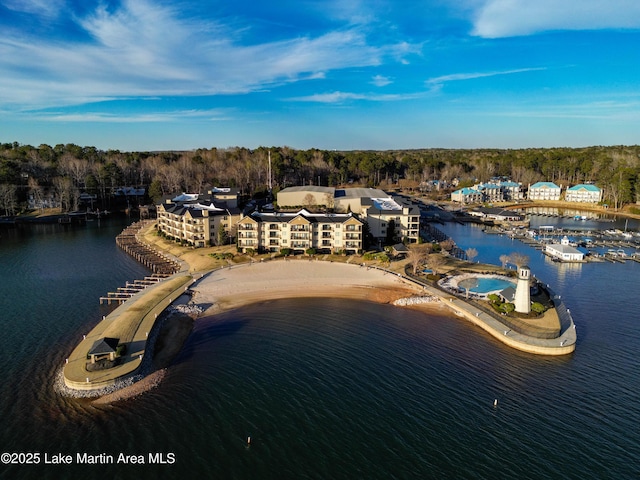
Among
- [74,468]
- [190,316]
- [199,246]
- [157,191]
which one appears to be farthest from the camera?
[157,191]

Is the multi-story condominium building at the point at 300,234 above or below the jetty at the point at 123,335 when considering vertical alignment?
above

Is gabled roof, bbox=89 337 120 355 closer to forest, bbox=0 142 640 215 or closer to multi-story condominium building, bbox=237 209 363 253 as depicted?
multi-story condominium building, bbox=237 209 363 253

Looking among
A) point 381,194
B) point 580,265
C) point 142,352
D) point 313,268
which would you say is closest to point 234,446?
point 142,352

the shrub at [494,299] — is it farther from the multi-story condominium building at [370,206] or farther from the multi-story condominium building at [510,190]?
the multi-story condominium building at [510,190]

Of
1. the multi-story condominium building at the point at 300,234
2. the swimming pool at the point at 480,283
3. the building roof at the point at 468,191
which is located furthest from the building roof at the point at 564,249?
the building roof at the point at 468,191

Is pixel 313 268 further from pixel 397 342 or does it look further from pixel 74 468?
pixel 74 468

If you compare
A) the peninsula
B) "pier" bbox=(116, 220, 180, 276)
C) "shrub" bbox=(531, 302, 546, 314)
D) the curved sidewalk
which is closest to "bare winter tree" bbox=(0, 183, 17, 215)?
"pier" bbox=(116, 220, 180, 276)
